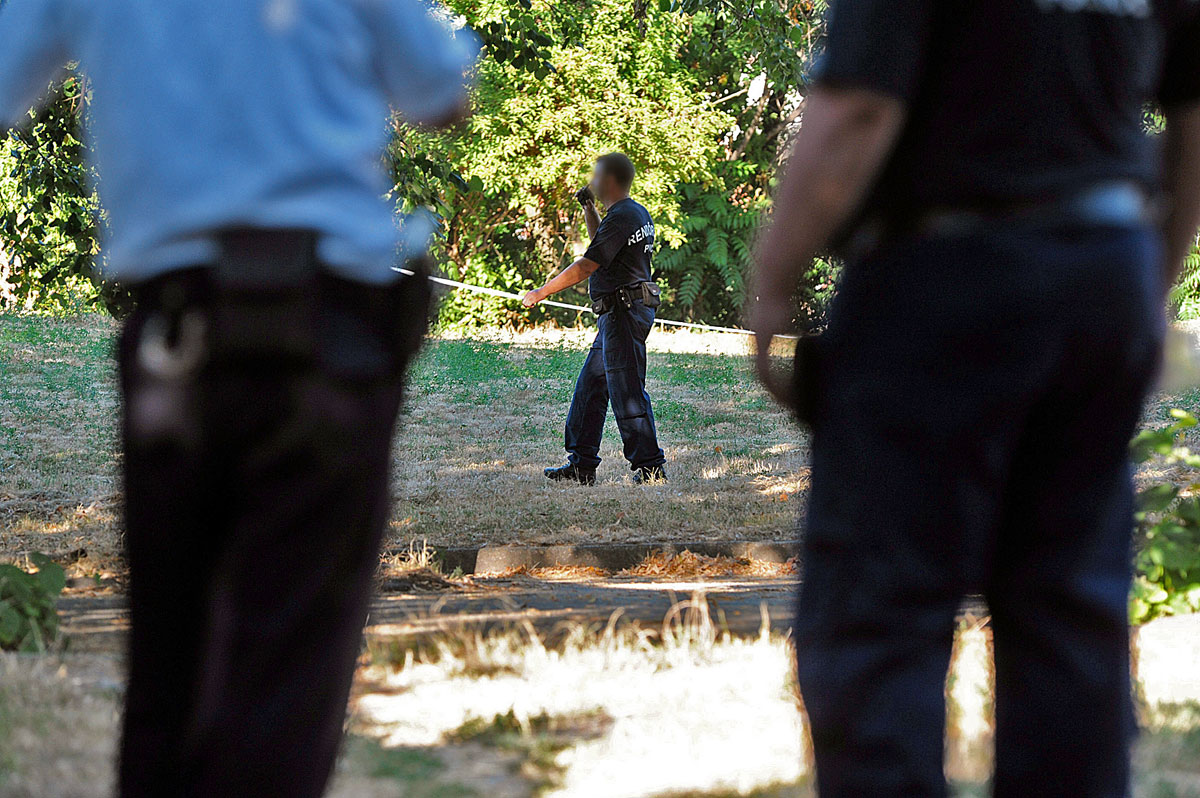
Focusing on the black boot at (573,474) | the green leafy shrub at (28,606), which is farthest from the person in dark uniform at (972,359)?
the black boot at (573,474)

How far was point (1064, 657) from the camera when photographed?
1.73 meters

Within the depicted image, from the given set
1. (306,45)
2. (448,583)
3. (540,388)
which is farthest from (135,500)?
(540,388)

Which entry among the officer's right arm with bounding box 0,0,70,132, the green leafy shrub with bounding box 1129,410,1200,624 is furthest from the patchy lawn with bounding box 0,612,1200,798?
the officer's right arm with bounding box 0,0,70,132

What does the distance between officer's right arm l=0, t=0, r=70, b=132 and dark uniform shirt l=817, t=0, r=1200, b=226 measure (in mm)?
1006

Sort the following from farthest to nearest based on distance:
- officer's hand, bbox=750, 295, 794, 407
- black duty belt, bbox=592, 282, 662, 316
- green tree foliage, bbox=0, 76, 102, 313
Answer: black duty belt, bbox=592, 282, 662, 316 < green tree foliage, bbox=0, 76, 102, 313 < officer's hand, bbox=750, 295, 794, 407

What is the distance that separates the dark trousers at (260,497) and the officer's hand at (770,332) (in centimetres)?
50

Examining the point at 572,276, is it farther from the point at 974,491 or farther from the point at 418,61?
the point at 974,491

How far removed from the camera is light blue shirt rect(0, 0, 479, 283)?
1560 mm

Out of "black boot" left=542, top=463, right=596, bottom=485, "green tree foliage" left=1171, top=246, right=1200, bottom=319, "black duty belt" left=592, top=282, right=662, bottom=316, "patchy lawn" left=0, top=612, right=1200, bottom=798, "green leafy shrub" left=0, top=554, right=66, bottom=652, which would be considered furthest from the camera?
"green tree foliage" left=1171, top=246, right=1200, bottom=319

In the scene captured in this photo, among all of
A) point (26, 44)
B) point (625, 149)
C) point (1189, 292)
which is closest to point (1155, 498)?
point (26, 44)

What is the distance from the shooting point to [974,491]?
1646mm

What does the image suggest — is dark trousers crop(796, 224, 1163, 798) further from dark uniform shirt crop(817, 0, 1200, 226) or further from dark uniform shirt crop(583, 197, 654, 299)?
dark uniform shirt crop(583, 197, 654, 299)

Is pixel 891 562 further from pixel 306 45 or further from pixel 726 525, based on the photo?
pixel 726 525

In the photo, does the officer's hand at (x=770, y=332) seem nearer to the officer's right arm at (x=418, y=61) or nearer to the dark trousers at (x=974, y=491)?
the dark trousers at (x=974, y=491)
